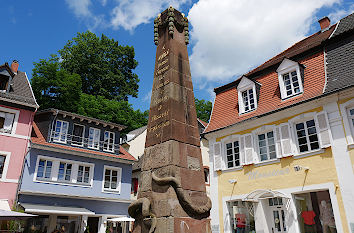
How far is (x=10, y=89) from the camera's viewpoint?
19.4 m

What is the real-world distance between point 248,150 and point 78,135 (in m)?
12.5

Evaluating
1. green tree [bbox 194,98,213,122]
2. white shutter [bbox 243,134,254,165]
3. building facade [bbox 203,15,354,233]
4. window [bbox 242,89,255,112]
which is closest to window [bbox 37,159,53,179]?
building facade [bbox 203,15,354,233]

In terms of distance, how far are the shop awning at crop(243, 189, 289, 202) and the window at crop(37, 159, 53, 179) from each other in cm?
1241

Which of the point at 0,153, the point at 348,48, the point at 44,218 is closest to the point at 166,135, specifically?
the point at 348,48

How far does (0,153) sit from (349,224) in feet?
57.7

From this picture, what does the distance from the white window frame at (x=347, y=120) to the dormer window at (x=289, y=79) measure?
2118 mm

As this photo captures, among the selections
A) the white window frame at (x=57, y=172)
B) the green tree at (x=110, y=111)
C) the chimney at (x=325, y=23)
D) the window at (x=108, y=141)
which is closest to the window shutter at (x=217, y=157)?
the chimney at (x=325, y=23)

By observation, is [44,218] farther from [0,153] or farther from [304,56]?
[304,56]

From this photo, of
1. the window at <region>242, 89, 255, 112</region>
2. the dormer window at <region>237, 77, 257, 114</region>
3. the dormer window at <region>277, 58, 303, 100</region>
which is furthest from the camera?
the window at <region>242, 89, 255, 112</region>

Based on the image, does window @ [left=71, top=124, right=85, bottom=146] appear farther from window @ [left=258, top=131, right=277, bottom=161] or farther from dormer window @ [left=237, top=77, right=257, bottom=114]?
window @ [left=258, top=131, right=277, bottom=161]

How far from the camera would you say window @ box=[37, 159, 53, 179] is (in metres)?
18.6

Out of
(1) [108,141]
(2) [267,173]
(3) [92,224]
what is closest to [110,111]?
(1) [108,141]

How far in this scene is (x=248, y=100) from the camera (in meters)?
15.8

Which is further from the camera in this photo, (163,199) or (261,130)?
(261,130)
